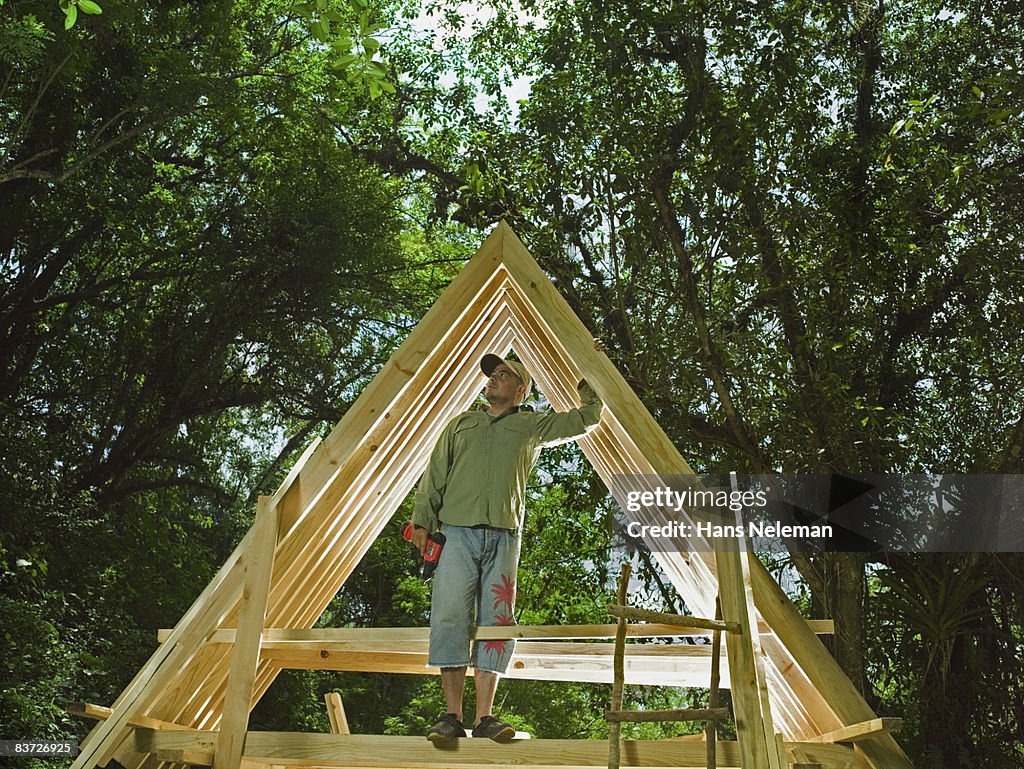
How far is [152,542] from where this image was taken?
8.73 meters

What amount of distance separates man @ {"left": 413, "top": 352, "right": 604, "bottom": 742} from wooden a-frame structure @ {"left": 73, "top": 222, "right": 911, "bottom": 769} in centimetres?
11

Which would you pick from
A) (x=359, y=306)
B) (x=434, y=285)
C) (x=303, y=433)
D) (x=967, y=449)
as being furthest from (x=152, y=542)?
(x=967, y=449)

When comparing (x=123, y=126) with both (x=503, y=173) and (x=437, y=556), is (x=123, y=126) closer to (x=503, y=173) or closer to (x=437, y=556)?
(x=503, y=173)

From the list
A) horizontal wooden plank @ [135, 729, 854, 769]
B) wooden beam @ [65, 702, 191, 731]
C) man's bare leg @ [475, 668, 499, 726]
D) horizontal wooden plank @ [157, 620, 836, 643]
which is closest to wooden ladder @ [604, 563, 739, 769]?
horizontal wooden plank @ [135, 729, 854, 769]

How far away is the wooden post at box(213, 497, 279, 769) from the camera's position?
8.99 feet

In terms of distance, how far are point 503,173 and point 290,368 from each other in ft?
10.7

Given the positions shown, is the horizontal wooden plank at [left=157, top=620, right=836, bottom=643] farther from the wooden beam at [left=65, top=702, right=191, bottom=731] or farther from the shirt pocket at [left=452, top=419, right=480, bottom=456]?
the shirt pocket at [left=452, top=419, right=480, bottom=456]

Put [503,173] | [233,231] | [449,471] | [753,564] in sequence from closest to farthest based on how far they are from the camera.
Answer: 1. [753,564]
2. [449,471]
3. [503,173]
4. [233,231]

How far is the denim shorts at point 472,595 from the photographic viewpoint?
3098 millimetres

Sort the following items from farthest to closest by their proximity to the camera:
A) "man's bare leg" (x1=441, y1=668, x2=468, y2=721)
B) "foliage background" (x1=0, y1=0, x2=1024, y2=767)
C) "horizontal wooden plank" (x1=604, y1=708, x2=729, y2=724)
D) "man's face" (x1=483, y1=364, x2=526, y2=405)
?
"foliage background" (x1=0, y1=0, x2=1024, y2=767)
"man's face" (x1=483, y1=364, x2=526, y2=405)
"man's bare leg" (x1=441, y1=668, x2=468, y2=721)
"horizontal wooden plank" (x1=604, y1=708, x2=729, y2=724)

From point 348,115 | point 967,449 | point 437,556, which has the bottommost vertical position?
point 437,556

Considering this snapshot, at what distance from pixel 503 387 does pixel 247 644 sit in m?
1.34

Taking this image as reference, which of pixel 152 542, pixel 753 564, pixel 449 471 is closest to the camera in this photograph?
pixel 753 564

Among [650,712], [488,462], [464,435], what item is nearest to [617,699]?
[650,712]
